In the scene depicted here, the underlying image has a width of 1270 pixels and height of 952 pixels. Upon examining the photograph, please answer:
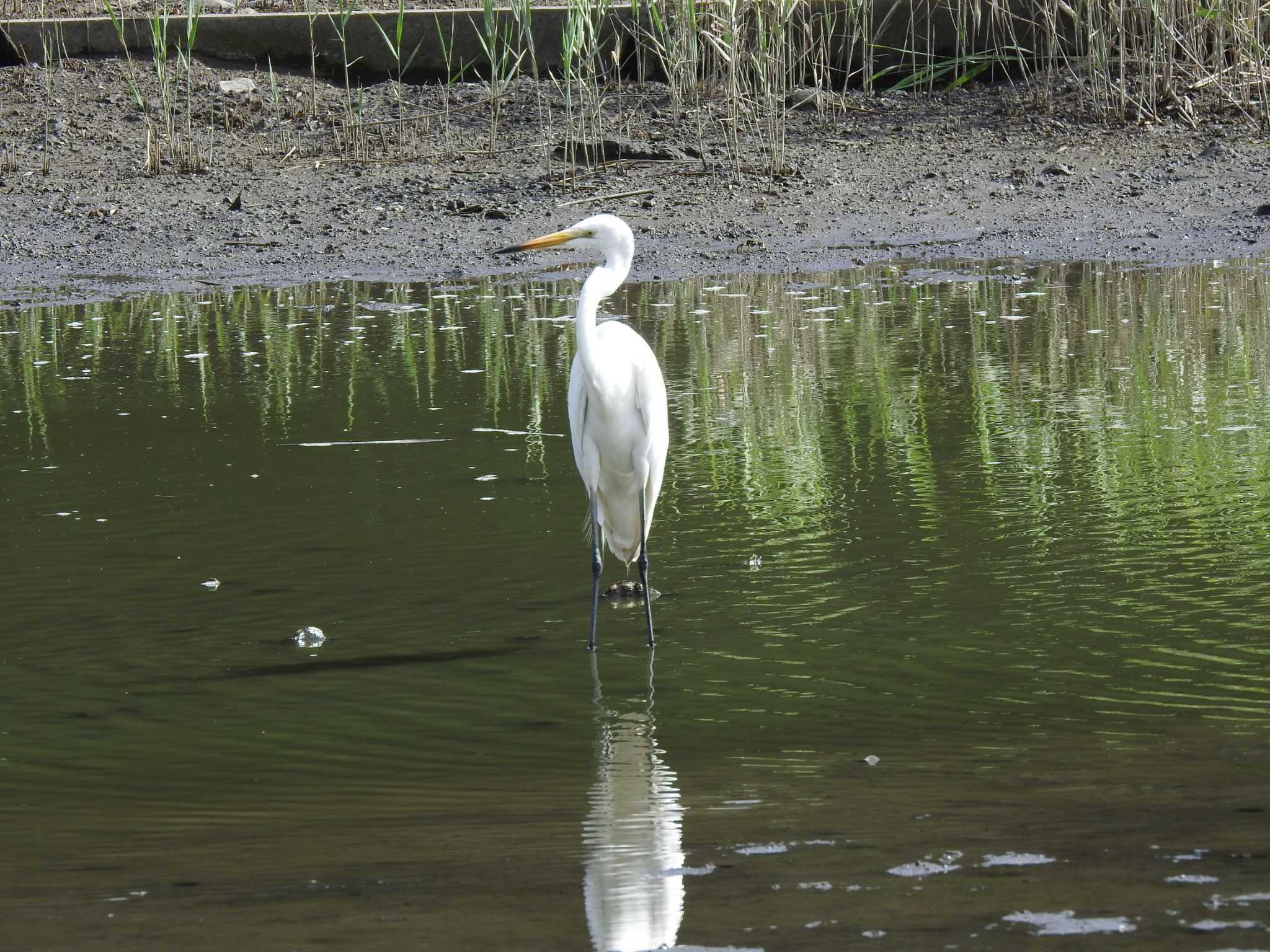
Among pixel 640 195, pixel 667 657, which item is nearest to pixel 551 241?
pixel 667 657

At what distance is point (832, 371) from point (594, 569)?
2.93 meters

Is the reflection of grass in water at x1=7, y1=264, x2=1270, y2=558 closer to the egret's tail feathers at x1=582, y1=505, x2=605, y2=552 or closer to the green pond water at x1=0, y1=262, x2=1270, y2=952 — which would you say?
the green pond water at x1=0, y1=262, x2=1270, y2=952

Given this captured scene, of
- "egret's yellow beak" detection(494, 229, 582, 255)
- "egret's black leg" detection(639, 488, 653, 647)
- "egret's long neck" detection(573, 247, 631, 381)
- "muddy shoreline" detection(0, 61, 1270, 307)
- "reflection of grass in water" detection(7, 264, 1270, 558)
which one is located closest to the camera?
"egret's black leg" detection(639, 488, 653, 647)

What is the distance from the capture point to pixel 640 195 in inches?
432

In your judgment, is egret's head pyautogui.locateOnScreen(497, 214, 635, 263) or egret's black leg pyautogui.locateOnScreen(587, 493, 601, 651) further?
egret's head pyautogui.locateOnScreen(497, 214, 635, 263)

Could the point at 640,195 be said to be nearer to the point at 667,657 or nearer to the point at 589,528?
the point at 589,528

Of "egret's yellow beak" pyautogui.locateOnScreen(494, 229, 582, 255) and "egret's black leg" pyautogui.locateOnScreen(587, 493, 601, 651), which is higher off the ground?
"egret's yellow beak" pyautogui.locateOnScreen(494, 229, 582, 255)

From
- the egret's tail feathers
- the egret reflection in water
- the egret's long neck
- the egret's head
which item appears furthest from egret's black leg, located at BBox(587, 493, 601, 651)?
the egret's head

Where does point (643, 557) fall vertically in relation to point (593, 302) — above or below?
below

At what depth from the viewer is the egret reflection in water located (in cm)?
228

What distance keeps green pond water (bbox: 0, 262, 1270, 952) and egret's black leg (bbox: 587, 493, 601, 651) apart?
5 cm

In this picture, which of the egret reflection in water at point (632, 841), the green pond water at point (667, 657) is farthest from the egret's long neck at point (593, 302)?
the egret reflection in water at point (632, 841)

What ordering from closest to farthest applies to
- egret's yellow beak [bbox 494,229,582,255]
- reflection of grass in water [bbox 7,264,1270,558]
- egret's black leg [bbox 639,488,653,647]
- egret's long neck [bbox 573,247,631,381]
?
egret's black leg [bbox 639,488,653,647]
egret's long neck [bbox 573,247,631,381]
egret's yellow beak [bbox 494,229,582,255]
reflection of grass in water [bbox 7,264,1270,558]

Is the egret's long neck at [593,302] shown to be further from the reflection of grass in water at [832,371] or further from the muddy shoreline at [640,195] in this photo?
the muddy shoreline at [640,195]
